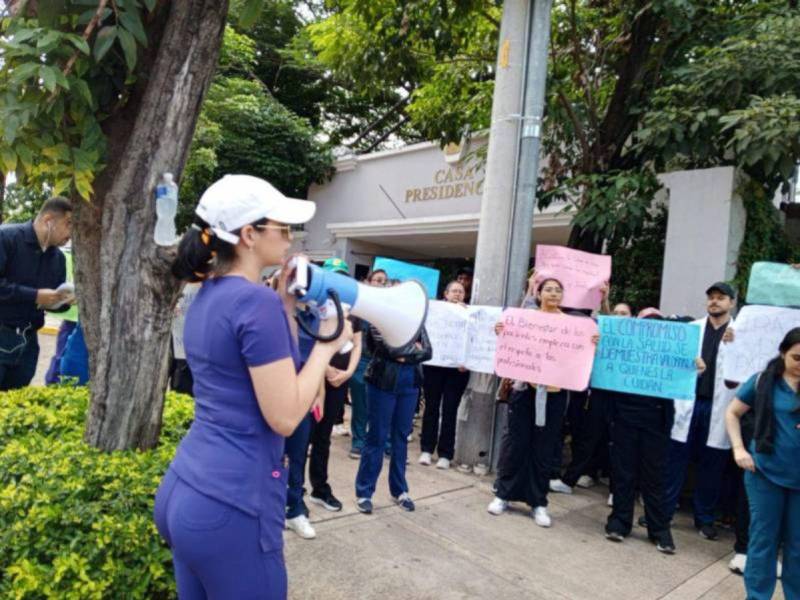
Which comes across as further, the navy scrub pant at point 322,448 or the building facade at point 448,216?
the building facade at point 448,216

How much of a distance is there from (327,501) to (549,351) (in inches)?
80.0

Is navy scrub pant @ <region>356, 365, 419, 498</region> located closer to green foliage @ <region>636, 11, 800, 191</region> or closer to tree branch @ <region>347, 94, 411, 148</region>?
green foliage @ <region>636, 11, 800, 191</region>

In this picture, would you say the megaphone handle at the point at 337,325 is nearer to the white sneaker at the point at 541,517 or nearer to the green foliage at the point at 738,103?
the white sneaker at the point at 541,517

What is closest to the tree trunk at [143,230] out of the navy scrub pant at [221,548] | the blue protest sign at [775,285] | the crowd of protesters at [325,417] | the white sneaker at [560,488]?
the crowd of protesters at [325,417]

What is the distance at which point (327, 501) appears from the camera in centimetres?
453

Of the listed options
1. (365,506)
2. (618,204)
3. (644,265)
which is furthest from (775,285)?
(365,506)

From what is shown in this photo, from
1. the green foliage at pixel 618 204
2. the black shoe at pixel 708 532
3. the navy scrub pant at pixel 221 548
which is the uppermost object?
the green foliage at pixel 618 204

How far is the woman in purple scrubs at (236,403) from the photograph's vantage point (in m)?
1.63

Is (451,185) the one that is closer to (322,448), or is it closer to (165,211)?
(322,448)

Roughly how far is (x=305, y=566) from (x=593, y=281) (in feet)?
10.6

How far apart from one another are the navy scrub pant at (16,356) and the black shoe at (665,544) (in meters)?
4.64

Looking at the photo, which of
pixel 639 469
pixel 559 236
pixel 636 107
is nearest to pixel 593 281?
pixel 639 469

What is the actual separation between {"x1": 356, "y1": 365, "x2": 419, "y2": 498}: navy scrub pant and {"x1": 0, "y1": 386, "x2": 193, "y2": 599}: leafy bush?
6.31 feet

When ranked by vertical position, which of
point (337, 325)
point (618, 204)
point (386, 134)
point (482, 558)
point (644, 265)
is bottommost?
point (482, 558)
